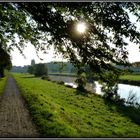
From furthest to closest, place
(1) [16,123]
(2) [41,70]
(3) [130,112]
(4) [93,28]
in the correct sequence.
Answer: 1. (2) [41,70]
2. (3) [130,112]
3. (1) [16,123]
4. (4) [93,28]

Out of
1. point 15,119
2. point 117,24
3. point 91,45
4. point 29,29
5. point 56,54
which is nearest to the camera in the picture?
point 117,24

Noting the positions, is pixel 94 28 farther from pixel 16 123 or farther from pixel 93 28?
pixel 16 123

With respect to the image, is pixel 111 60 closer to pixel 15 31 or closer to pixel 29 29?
pixel 29 29

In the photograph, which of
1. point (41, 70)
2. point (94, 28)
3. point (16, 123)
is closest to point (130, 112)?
point (16, 123)

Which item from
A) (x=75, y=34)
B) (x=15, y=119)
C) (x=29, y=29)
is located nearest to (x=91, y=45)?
(x=75, y=34)

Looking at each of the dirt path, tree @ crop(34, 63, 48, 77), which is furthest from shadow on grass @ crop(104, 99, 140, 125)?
tree @ crop(34, 63, 48, 77)

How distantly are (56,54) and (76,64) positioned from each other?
1.86 meters

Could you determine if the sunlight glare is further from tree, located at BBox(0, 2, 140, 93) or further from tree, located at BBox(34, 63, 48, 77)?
tree, located at BBox(34, 63, 48, 77)

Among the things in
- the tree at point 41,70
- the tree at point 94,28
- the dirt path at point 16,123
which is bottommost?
the dirt path at point 16,123

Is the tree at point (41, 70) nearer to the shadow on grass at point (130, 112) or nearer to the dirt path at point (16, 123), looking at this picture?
the shadow on grass at point (130, 112)

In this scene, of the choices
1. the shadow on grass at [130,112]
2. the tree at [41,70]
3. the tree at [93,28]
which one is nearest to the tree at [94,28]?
the tree at [93,28]

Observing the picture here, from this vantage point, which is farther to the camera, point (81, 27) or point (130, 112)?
point (130, 112)

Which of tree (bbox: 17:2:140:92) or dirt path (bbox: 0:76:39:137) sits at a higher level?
tree (bbox: 17:2:140:92)

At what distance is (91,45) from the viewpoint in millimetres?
10758
